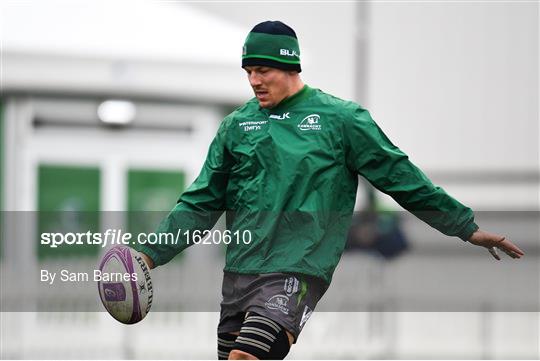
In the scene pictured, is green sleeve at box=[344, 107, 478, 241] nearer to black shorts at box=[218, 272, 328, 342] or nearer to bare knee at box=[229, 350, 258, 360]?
black shorts at box=[218, 272, 328, 342]

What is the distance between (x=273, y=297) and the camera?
591 cm

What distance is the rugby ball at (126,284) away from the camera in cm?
620

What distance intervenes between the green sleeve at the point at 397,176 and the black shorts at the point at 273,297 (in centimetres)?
54

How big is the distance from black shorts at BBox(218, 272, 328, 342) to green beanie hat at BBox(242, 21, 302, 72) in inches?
37.6

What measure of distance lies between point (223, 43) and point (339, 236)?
34.6ft

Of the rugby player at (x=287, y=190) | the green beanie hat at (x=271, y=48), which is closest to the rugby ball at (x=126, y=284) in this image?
the rugby player at (x=287, y=190)

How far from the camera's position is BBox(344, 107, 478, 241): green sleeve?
6035mm

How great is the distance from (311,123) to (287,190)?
0.35 metres

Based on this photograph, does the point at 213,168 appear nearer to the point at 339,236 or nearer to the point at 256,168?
the point at 256,168

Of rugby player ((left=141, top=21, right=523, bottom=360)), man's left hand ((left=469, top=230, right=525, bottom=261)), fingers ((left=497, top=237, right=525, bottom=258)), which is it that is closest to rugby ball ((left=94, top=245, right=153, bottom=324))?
rugby player ((left=141, top=21, right=523, bottom=360))

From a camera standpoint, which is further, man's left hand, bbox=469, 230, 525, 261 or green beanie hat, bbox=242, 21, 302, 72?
man's left hand, bbox=469, 230, 525, 261
